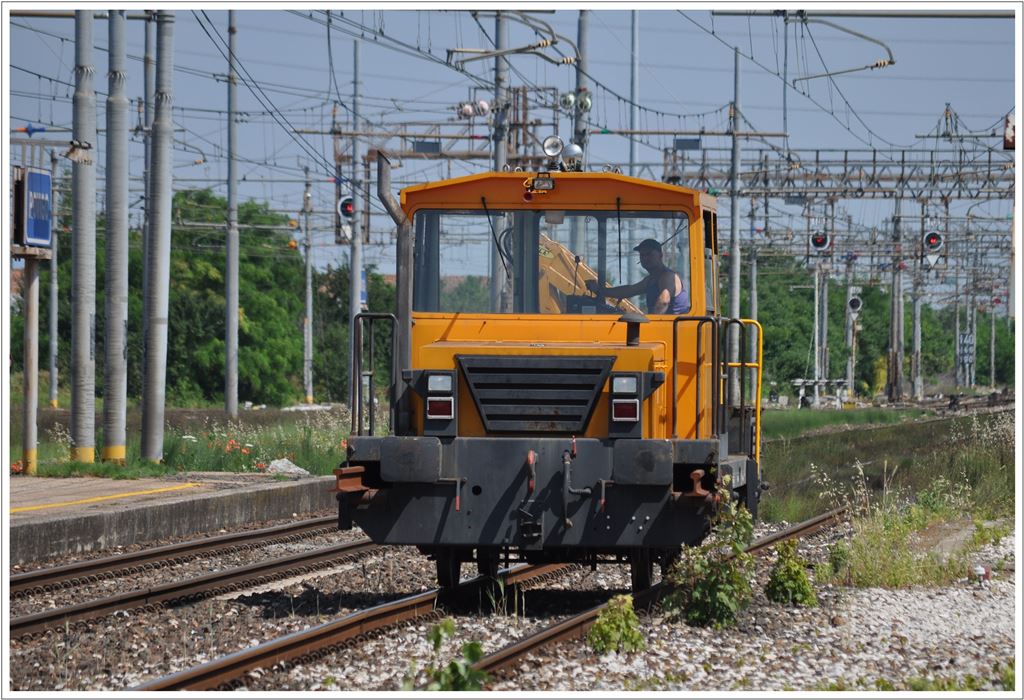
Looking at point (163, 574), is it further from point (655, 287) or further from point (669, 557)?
point (655, 287)

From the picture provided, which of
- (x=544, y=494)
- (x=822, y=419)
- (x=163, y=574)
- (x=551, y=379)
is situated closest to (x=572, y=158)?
(x=551, y=379)

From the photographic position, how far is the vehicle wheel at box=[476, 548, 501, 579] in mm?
10473

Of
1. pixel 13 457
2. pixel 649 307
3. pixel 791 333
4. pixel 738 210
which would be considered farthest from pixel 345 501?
pixel 791 333

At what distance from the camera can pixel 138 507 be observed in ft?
50.1

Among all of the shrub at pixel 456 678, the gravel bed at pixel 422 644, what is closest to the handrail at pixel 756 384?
the gravel bed at pixel 422 644

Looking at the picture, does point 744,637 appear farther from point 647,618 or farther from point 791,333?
point 791,333

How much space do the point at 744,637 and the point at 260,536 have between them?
7.27 metres

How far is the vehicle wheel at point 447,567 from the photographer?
10.5m

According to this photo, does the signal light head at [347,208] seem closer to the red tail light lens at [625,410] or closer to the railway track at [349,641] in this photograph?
the railway track at [349,641]

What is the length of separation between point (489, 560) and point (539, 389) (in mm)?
1585

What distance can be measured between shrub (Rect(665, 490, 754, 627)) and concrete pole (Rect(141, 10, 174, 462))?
12297 millimetres

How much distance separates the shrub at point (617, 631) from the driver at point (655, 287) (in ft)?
8.19

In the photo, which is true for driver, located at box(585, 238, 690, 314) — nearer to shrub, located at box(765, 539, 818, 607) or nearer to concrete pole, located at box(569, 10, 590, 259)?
shrub, located at box(765, 539, 818, 607)

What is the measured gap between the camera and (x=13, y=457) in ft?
75.4
